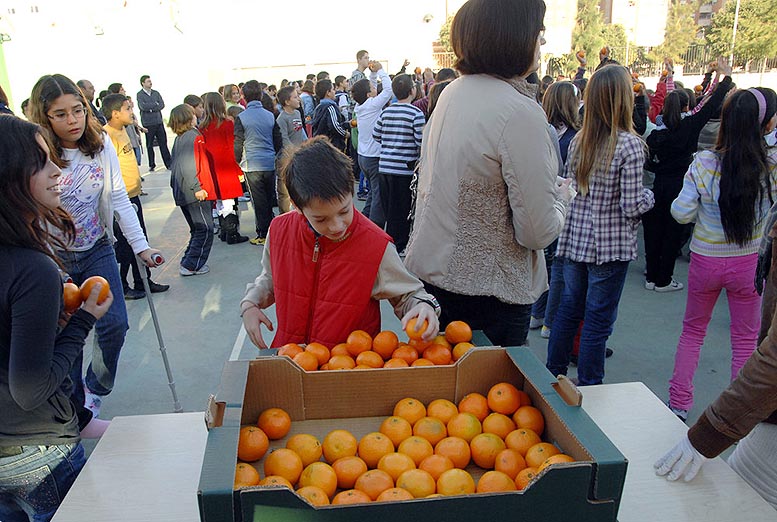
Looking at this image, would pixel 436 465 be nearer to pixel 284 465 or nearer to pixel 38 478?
pixel 284 465

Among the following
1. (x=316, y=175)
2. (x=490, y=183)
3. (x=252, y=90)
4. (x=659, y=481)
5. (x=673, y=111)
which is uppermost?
(x=316, y=175)

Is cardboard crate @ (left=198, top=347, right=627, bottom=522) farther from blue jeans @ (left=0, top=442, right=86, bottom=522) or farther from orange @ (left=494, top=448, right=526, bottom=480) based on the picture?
blue jeans @ (left=0, top=442, right=86, bottom=522)

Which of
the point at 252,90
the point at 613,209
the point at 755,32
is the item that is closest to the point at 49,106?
the point at 613,209

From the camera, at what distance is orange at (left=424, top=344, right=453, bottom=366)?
5.50ft

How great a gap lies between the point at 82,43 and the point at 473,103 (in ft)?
85.0

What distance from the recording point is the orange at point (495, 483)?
1.19 meters

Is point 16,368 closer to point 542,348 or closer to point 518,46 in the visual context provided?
point 518,46

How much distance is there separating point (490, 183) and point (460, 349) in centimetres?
66

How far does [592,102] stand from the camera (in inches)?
121

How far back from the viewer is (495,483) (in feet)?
3.91

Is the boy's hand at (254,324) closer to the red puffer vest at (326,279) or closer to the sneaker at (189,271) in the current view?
the red puffer vest at (326,279)

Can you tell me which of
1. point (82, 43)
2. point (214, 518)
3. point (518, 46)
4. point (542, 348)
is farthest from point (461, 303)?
point (82, 43)

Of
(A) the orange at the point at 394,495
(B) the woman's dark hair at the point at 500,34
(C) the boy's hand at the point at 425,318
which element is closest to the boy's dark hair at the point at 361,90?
(B) the woman's dark hair at the point at 500,34

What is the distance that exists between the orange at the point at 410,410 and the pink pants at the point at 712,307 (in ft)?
7.77
